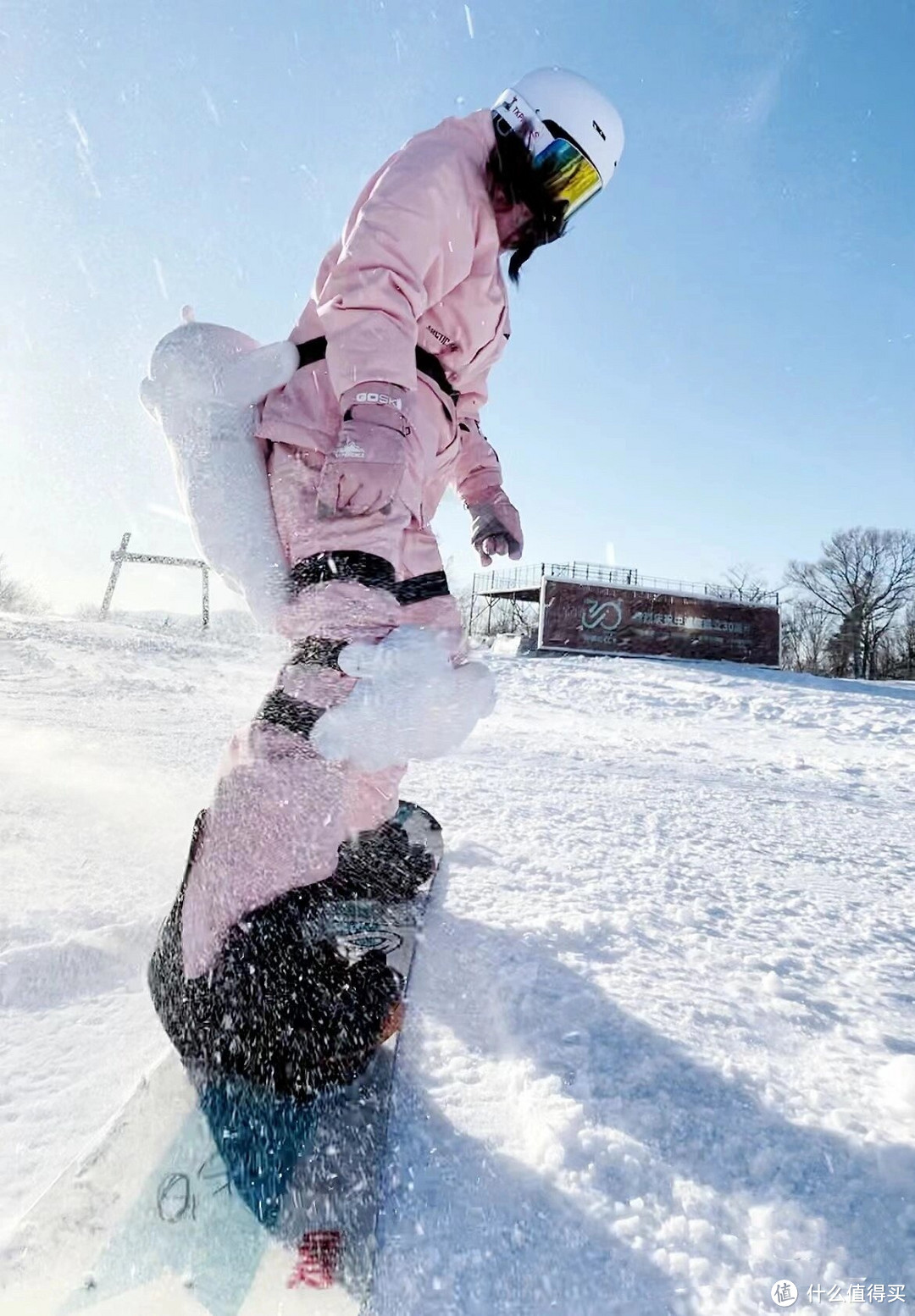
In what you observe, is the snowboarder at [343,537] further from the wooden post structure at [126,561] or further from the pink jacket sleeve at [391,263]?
the wooden post structure at [126,561]

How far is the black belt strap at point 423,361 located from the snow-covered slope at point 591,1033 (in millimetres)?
1260

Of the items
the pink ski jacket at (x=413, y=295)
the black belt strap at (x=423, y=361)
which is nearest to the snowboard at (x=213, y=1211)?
the pink ski jacket at (x=413, y=295)

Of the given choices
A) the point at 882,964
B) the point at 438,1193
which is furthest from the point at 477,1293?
the point at 882,964

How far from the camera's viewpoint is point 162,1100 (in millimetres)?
920

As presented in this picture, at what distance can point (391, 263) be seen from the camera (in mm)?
1202

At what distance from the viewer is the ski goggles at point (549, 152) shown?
141 centimetres

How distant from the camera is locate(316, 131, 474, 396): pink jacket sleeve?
3.86 feet

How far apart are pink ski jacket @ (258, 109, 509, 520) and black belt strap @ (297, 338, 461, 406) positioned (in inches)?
0.5

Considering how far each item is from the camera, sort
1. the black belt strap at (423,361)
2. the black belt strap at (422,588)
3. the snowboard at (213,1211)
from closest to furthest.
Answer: the snowboard at (213,1211) → the black belt strap at (423,361) → the black belt strap at (422,588)

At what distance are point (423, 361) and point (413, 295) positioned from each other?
0.63 feet

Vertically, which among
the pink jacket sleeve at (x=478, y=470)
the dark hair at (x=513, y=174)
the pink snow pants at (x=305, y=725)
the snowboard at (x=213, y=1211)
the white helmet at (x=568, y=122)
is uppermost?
the white helmet at (x=568, y=122)

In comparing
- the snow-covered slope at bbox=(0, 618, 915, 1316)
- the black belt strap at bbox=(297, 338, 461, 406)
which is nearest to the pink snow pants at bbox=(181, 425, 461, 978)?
the black belt strap at bbox=(297, 338, 461, 406)

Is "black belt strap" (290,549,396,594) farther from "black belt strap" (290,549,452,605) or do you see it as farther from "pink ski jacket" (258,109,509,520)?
"pink ski jacket" (258,109,509,520)

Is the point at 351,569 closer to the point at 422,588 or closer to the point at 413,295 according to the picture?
the point at 422,588
